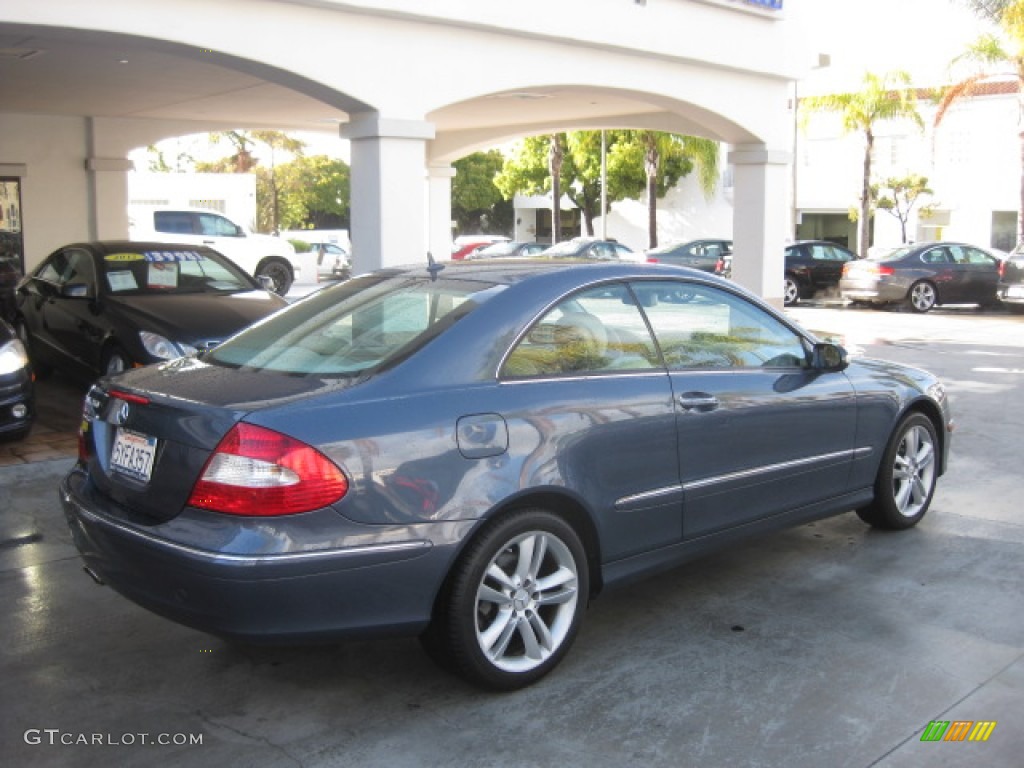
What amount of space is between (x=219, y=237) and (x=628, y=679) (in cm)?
2018

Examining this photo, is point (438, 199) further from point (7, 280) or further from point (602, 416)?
point (602, 416)

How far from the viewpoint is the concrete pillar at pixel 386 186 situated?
9.34 metres

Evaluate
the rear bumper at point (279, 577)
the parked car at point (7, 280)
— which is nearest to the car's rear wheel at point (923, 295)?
the parked car at point (7, 280)

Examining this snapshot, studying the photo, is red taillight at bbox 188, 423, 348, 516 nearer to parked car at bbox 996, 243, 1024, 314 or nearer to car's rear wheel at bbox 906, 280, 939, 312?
parked car at bbox 996, 243, 1024, 314

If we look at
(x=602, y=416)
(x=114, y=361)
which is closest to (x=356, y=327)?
(x=602, y=416)

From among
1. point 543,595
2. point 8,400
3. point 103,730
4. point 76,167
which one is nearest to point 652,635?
point 543,595

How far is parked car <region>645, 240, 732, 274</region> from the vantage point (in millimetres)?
24297

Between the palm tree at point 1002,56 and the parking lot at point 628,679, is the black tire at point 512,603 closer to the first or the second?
the parking lot at point 628,679

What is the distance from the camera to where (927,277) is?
21766 millimetres

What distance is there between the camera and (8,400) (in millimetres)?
7652

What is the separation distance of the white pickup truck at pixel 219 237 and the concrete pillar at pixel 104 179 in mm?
4600

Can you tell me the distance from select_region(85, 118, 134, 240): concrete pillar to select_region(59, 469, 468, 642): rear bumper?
14079 mm

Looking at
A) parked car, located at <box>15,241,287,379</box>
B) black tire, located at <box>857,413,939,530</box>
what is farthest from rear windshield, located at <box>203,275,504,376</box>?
parked car, located at <box>15,241,287,379</box>

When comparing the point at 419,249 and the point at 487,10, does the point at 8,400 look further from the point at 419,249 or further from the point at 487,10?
the point at 487,10
